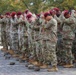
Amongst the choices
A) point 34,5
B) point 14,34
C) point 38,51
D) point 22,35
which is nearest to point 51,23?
point 38,51

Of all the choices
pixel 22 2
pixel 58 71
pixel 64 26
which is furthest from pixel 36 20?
pixel 22 2

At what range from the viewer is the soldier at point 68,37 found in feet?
42.2

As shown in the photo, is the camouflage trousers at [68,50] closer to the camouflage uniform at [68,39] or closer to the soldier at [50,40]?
the camouflage uniform at [68,39]

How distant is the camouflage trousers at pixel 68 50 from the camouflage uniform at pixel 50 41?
38.2 inches

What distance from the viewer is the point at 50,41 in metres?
12.1

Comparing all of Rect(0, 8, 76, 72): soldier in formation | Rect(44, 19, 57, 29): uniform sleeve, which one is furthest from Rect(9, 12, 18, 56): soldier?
Rect(44, 19, 57, 29): uniform sleeve

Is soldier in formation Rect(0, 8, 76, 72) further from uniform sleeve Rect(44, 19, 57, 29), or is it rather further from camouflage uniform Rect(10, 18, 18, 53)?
camouflage uniform Rect(10, 18, 18, 53)

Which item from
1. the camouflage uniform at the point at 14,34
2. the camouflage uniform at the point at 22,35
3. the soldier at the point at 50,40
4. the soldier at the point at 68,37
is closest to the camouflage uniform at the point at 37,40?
the soldier at the point at 50,40

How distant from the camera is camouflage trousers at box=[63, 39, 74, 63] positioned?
1305 cm

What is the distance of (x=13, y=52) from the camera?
17078 millimetres

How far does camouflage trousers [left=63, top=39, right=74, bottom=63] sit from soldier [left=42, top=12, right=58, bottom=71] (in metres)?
0.97

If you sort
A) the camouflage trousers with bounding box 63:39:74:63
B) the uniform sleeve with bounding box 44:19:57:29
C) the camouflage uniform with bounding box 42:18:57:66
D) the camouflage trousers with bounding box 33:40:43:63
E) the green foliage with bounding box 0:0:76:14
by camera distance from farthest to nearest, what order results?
the green foliage with bounding box 0:0:76:14 < the camouflage trousers with bounding box 63:39:74:63 < the camouflage trousers with bounding box 33:40:43:63 < the camouflage uniform with bounding box 42:18:57:66 < the uniform sleeve with bounding box 44:19:57:29

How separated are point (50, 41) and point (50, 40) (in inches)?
1.2

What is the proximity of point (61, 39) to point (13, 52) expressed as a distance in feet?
14.2
